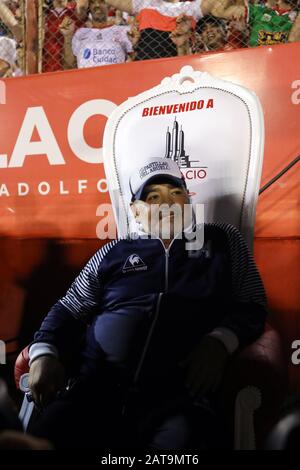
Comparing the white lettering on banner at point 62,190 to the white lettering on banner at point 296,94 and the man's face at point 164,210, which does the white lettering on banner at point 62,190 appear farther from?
the white lettering on banner at point 296,94

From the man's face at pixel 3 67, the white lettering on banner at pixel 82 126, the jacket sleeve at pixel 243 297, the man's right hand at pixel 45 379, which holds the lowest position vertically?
the man's right hand at pixel 45 379

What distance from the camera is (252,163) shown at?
2.77 metres

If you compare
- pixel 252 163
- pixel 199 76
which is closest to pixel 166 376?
pixel 252 163

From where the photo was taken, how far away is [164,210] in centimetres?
247

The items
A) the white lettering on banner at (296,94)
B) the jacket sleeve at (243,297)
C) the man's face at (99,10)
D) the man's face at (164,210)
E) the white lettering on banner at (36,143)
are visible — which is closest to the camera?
the jacket sleeve at (243,297)

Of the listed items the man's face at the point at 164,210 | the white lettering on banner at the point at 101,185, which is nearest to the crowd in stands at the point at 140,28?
the white lettering on banner at the point at 101,185

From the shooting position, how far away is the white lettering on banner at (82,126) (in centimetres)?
303

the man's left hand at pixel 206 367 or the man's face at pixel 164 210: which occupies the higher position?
the man's face at pixel 164 210

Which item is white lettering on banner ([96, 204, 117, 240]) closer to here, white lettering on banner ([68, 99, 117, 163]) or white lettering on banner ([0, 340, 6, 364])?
white lettering on banner ([68, 99, 117, 163])

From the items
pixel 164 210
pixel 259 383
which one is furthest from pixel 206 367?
pixel 164 210

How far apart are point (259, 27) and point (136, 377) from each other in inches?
106

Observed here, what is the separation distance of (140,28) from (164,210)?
1975 mm

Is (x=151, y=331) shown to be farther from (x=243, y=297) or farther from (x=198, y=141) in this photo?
(x=198, y=141)

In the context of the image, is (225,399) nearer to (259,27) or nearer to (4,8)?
(259,27)
